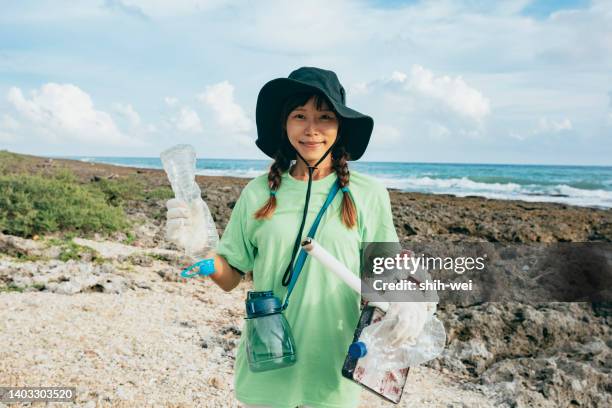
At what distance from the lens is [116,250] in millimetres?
7555

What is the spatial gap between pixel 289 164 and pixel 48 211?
695 centimetres

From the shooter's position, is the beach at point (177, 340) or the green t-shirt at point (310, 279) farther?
the beach at point (177, 340)

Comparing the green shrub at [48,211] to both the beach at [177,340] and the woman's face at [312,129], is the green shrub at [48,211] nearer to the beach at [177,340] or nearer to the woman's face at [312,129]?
the beach at [177,340]

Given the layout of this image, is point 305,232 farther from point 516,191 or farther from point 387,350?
point 516,191

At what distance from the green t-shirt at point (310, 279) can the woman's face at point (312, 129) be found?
0.38 feet

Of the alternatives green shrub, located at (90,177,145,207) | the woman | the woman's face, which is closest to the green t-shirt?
the woman

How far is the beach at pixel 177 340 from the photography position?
12.2 feet

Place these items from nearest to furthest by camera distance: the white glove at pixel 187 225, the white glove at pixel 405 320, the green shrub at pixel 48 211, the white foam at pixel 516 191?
the white glove at pixel 405 320 → the white glove at pixel 187 225 → the green shrub at pixel 48 211 → the white foam at pixel 516 191

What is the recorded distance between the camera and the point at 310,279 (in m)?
1.97

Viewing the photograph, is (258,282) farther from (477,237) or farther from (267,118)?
(477,237)

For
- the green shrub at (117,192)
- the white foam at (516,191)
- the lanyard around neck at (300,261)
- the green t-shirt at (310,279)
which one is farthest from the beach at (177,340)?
the white foam at (516,191)

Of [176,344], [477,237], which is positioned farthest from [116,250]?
[477,237]

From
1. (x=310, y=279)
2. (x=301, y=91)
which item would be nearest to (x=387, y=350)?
(x=310, y=279)

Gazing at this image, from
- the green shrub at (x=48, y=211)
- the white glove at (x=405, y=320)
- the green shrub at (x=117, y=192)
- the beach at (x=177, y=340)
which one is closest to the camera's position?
the white glove at (x=405, y=320)
